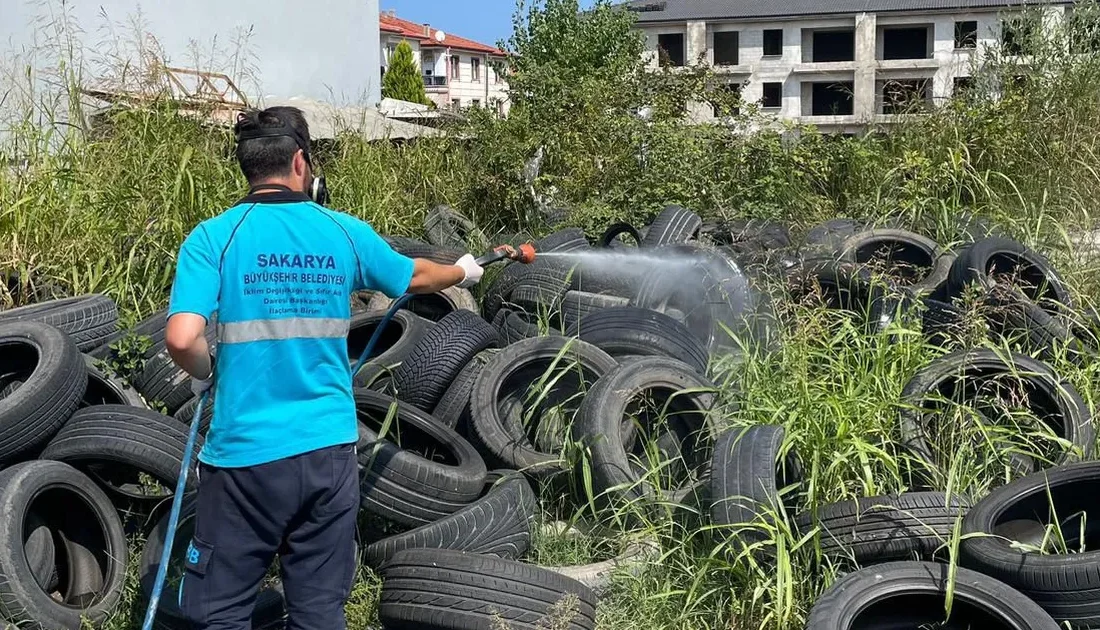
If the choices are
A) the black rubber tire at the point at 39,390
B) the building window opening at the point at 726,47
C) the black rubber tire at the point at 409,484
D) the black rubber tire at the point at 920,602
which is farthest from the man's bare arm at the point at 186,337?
the building window opening at the point at 726,47

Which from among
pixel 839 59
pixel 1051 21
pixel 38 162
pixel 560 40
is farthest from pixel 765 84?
pixel 38 162

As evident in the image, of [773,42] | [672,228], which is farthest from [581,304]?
[773,42]

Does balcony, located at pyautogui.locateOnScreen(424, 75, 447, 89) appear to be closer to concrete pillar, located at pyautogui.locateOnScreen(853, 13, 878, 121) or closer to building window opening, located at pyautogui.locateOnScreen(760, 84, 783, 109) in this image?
building window opening, located at pyautogui.locateOnScreen(760, 84, 783, 109)

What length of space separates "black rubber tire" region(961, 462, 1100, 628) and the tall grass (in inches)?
6.8

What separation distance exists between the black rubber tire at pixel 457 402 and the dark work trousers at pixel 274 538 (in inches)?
86.2

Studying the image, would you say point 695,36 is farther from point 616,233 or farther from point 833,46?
point 616,233

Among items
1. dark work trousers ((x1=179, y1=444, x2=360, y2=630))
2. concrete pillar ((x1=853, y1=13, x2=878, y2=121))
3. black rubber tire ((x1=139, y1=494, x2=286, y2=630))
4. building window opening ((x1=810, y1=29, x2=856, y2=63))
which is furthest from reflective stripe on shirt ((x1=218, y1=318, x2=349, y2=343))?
building window opening ((x1=810, y1=29, x2=856, y2=63))

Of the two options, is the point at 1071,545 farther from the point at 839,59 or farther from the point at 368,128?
the point at 839,59

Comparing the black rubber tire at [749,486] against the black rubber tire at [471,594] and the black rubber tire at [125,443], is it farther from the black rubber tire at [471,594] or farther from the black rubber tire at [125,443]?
the black rubber tire at [125,443]

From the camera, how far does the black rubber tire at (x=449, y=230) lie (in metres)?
9.04

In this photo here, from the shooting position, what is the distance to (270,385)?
3068 mm

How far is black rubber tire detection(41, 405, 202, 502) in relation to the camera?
14.6 feet

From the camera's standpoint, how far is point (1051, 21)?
35.7ft

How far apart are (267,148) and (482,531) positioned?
2.05 m
